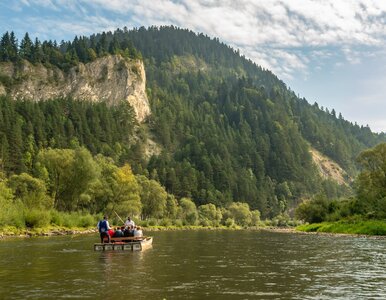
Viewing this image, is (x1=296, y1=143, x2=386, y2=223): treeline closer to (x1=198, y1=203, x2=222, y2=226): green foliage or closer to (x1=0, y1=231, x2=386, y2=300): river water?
→ (x1=0, y1=231, x2=386, y2=300): river water

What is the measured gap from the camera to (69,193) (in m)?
105

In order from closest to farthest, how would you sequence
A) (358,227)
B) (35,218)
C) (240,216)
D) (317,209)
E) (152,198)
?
1. (35,218)
2. (358,227)
3. (317,209)
4. (152,198)
5. (240,216)

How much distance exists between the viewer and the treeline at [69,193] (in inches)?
2906

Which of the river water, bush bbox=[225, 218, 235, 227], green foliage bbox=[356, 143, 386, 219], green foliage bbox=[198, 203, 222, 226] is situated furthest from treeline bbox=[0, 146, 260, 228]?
green foliage bbox=[356, 143, 386, 219]

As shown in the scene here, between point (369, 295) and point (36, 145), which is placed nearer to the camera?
point (369, 295)

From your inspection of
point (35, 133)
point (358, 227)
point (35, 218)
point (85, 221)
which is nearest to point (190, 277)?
point (35, 218)

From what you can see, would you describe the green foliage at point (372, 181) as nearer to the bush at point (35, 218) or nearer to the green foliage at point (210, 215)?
the bush at point (35, 218)

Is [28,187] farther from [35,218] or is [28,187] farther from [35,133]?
[35,133]

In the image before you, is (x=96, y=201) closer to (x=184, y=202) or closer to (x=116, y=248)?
(x=184, y=202)

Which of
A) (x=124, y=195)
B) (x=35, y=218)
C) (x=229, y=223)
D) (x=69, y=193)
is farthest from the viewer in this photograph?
(x=229, y=223)

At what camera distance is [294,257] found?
122 feet

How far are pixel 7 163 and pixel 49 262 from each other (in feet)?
368

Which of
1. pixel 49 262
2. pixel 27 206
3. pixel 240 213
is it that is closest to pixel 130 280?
pixel 49 262

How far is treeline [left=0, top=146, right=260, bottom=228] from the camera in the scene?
73812 mm
